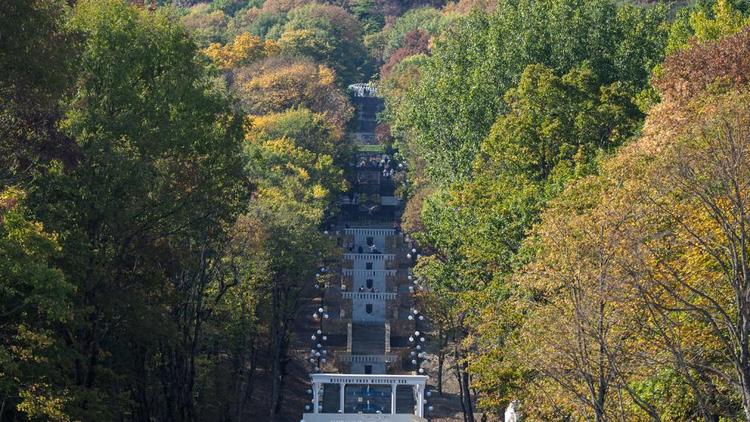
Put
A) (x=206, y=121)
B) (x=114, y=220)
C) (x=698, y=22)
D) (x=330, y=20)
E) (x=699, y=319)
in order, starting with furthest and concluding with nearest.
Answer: (x=330, y=20)
(x=698, y=22)
(x=206, y=121)
(x=114, y=220)
(x=699, y=319)

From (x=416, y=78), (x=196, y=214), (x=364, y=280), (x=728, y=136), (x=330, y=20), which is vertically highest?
(x=330, y=20)

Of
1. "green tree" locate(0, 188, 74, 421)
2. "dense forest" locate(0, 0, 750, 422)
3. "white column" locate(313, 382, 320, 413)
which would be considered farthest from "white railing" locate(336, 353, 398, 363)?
"green tree" locate(0, 188, 74, 421)

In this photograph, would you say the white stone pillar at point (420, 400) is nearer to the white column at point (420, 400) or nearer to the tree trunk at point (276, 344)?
the white column at point (420, 400)

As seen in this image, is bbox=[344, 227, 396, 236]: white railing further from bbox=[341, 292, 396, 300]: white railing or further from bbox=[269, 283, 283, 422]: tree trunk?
bbox=[269, 283, 283, 422]: tree trunk

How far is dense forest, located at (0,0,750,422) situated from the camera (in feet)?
84.6

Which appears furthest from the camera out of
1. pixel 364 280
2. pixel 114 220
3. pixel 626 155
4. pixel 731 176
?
pixel 364 280

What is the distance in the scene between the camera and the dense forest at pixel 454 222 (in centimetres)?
2580

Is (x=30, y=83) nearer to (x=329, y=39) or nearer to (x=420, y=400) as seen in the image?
(x=420, y=400)

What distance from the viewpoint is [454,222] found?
4659cm

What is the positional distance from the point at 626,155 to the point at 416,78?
64078mm

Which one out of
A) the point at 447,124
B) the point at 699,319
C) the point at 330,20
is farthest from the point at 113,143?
the point at 330,20

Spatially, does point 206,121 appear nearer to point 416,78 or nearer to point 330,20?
point 416,78

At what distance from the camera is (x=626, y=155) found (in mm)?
36875

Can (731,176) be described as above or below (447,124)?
below
